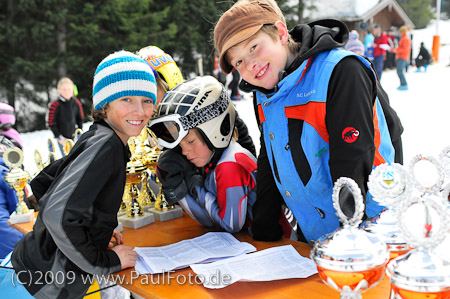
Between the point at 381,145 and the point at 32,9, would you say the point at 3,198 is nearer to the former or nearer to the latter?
the point at 381,145

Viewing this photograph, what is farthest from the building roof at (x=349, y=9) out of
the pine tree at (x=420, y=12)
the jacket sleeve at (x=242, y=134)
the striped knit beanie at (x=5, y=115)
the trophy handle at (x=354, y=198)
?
the trophy handle at (x=354, y=198)

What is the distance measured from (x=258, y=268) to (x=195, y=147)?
0.77 m

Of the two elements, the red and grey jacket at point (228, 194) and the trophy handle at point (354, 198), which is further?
the red and grey jacket at point (228, 194)

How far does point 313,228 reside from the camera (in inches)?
75.5

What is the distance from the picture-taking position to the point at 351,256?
924 millimetres

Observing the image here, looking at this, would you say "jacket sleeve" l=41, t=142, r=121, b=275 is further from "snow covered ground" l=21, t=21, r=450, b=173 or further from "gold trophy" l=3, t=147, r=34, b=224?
"snow covered ground" l=21, t=21, r=450, b=173

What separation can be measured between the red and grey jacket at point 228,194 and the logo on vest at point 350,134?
2.14ft

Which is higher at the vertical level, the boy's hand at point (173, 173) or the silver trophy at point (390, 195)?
the silver trophy at point (390, 195)

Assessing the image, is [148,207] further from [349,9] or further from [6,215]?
[349,9]

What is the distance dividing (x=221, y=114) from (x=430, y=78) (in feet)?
55.1

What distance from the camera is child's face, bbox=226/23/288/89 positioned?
181 centimetres

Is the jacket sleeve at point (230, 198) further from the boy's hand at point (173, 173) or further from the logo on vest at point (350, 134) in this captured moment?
the logo on vest at point (350, 134)

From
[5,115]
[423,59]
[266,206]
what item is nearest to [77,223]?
[266,206]

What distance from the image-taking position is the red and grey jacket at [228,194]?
2092 mm
